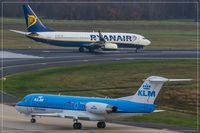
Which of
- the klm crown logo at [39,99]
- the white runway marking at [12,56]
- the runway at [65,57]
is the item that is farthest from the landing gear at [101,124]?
the white runway marking at [12,56]

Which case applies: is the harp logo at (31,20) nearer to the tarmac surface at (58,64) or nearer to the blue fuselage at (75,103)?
the tarmac surface at (58,64)

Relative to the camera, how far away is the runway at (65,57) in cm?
8931

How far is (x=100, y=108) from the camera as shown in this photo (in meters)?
47.4

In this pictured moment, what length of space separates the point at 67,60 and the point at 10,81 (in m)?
21.8

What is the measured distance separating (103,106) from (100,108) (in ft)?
0.83

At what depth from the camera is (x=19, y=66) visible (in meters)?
88.3

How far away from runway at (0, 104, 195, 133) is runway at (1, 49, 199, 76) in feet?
91.1

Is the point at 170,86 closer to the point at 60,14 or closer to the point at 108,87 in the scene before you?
the point at 108,87

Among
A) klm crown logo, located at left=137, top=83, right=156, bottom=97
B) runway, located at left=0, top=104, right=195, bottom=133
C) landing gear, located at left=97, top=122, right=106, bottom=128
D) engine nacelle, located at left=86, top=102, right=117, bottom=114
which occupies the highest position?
klm crown logo, located at left=137, top=83, right=156, bottom=97

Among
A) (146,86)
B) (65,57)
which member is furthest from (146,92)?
(65,57)

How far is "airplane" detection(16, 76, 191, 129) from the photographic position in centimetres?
4734

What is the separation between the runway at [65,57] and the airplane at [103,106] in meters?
31.5

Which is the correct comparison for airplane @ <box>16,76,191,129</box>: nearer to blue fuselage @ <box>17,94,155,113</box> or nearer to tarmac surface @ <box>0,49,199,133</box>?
blue fuselage @ <box>17,94,155,113</box>

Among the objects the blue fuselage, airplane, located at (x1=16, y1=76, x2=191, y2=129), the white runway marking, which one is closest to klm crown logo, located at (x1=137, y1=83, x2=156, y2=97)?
airplane, located at (x1=16, y1=76, x2=191, y2=129)
